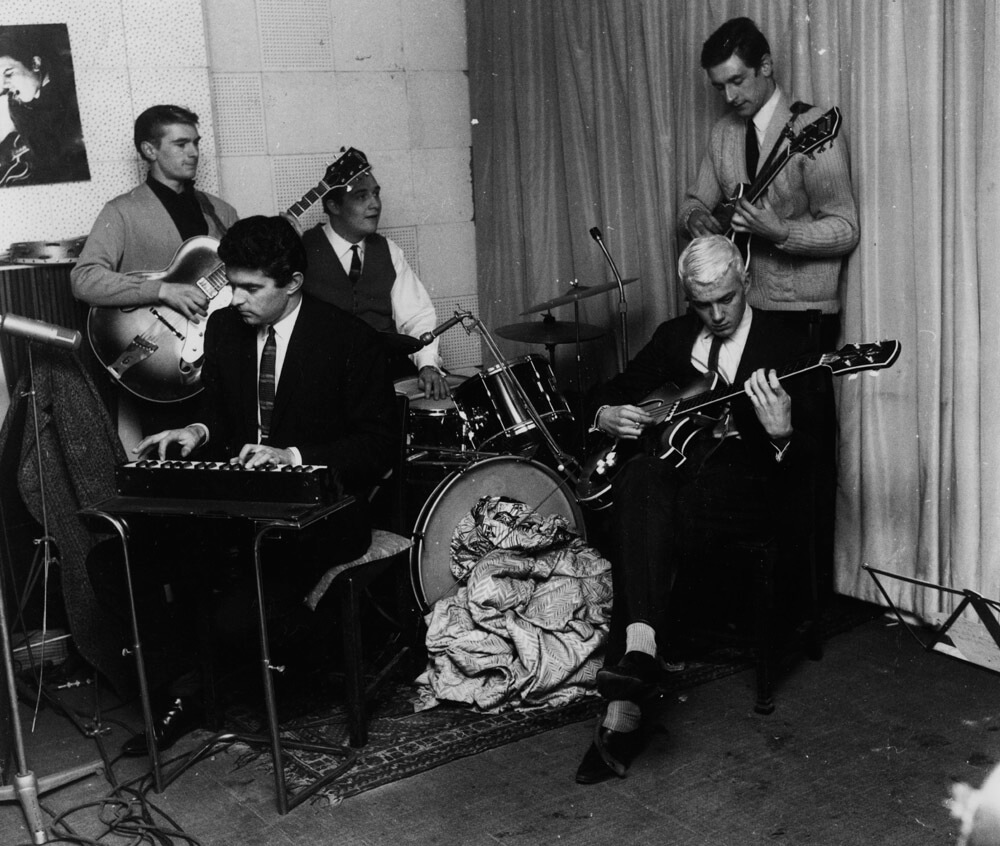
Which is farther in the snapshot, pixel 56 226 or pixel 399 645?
pixel 56 226

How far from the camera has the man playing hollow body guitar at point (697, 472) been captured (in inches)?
118

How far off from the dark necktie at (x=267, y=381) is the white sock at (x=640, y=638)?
1.10m

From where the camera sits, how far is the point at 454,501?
3.72m

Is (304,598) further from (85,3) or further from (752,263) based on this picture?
(85,3)

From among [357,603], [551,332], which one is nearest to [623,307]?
[551,332]

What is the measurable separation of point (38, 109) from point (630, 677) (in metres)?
3.15

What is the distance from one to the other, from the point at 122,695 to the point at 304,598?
875 mm

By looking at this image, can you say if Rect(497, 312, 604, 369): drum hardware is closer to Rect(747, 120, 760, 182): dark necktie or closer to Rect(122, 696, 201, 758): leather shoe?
Rect(747, 120, 760, 182): dark necktie

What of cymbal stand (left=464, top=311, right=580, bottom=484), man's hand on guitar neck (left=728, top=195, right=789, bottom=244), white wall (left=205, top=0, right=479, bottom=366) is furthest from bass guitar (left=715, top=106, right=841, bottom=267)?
white wall (left=205, top=0, right=479, bottom=366)

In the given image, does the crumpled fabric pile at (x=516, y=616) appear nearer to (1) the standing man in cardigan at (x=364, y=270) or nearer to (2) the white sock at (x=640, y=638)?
(2) the white sock at (x=640, y=638)

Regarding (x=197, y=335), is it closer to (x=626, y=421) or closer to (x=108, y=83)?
(x=108, y=83)

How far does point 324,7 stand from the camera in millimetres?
5238

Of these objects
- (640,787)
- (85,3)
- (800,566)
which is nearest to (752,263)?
(800,566)

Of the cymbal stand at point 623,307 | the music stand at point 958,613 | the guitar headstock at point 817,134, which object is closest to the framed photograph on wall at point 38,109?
the cymbal stand at point 623,307
